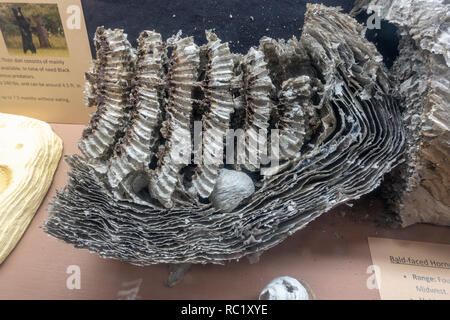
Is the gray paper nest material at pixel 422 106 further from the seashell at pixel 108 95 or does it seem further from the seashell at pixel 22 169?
the seashell at pixel 22 169

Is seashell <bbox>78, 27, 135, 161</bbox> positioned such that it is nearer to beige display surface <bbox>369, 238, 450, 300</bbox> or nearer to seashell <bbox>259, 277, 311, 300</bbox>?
seashell <bbox>259, 277, 311, 300</bbox>

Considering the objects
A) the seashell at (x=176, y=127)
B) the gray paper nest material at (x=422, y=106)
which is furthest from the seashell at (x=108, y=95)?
the gray paper nest material at (x=422, y=106)

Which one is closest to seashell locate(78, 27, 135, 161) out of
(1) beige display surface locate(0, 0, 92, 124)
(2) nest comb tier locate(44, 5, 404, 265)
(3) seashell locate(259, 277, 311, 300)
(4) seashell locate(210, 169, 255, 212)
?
(2) nest comb tier locate(44, 5, 404, 265)

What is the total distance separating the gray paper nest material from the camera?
0.98 meters

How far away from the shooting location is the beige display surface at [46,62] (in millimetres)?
1366

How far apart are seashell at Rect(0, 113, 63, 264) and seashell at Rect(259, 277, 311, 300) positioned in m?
0.87

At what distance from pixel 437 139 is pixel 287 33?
2.23 feet

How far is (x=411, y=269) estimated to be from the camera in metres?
1.13

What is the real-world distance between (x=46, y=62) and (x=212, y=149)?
0.92 meters

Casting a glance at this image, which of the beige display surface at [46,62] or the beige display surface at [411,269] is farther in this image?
the beige display surface at [46,62]

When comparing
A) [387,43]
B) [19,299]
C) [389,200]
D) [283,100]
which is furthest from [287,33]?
[19,299]

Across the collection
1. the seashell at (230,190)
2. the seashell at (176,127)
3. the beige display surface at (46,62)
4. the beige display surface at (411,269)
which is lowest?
the beige display surface at (411,269)

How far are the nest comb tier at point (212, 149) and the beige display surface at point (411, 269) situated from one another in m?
0.27

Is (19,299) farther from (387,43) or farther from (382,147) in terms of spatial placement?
(387,43)
